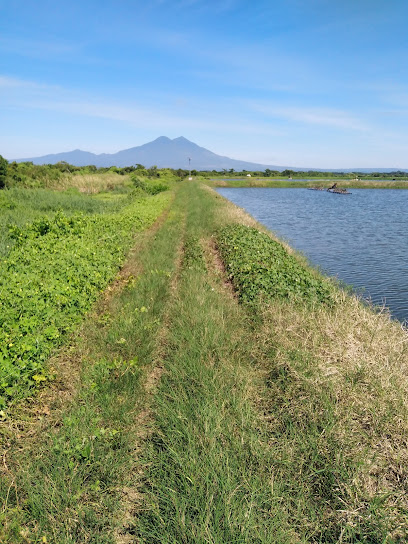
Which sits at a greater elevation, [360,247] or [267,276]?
[267,276]

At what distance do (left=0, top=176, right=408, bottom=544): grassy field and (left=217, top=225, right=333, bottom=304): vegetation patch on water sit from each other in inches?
31.2

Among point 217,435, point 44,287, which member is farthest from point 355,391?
Answer: point 44,287

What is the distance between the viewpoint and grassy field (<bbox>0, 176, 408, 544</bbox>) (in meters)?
3.09

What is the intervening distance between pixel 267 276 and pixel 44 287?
566 cm

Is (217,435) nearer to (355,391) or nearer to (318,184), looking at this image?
(355,391)

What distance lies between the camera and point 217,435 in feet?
12.9

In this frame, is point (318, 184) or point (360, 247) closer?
point (360, 247)

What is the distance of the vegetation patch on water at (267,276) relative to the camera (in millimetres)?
8203

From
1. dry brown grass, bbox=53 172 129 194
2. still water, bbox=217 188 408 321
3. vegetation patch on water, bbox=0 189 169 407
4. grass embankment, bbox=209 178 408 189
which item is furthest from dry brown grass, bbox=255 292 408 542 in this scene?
grass embankment, bbox=209 178 408 189

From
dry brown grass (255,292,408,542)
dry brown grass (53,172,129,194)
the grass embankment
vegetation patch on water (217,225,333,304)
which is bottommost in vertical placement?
dry brown grass (255,292,408,542)

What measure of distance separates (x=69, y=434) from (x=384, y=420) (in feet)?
12.5

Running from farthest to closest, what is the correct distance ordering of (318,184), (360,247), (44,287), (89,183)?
(318,184) → (89,183) → (360,247) → (44,287)

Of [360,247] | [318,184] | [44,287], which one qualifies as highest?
[318,184]

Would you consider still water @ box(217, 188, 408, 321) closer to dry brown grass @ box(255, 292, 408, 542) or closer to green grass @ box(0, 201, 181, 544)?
dry brown grass @ box(255, 292, 408, 542)
